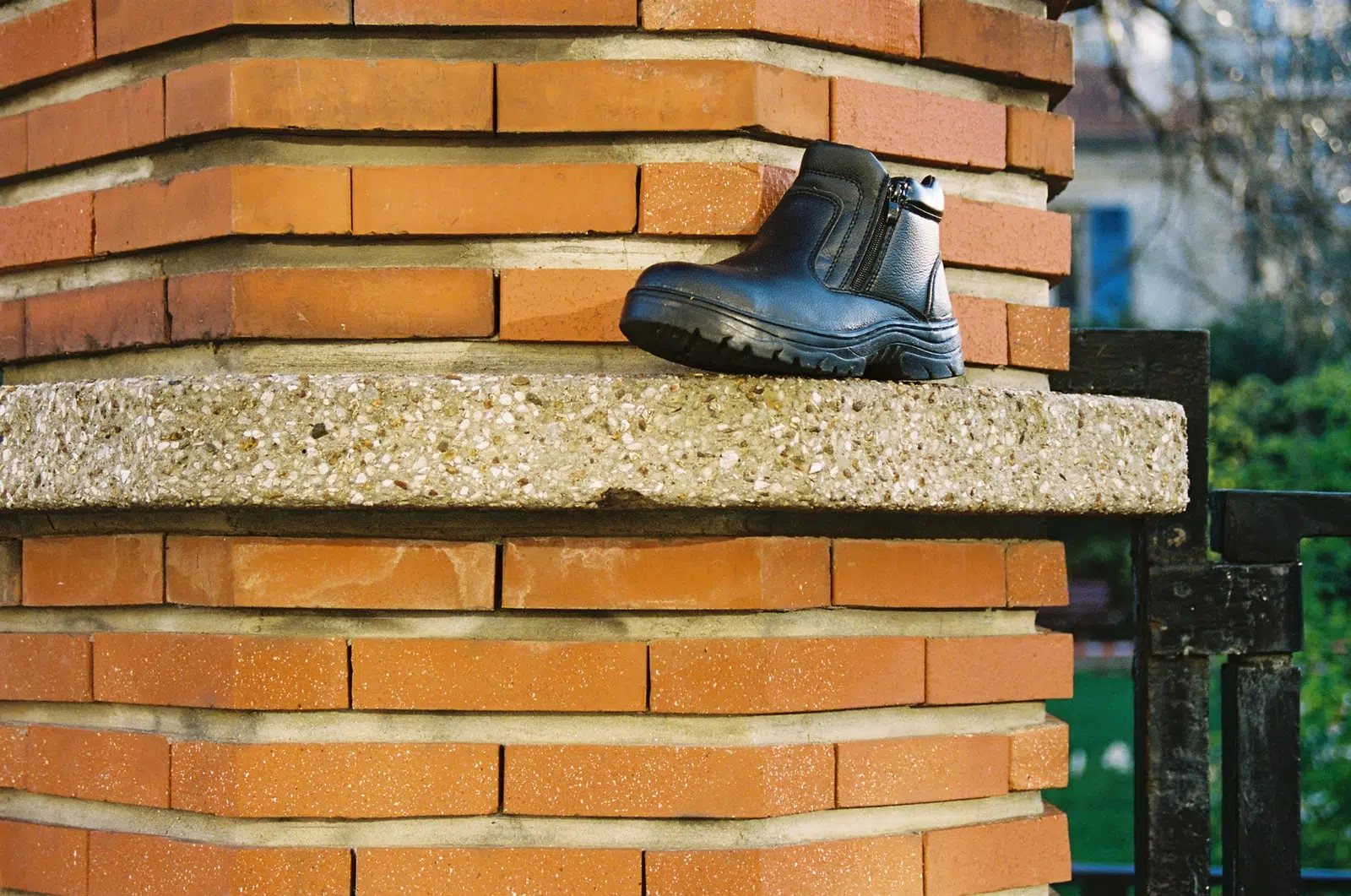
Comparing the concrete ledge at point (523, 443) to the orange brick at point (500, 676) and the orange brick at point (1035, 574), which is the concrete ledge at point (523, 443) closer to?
the orange brick at point (500, 676)

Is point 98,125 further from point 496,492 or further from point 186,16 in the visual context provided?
point 496,492

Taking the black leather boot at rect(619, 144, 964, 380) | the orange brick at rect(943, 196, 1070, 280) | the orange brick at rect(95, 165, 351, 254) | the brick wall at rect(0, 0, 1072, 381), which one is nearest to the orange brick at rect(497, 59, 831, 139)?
the brick wall at rect(0, 0, 1072, 381)

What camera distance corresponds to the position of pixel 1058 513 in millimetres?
1912

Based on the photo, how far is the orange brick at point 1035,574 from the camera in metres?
2.10

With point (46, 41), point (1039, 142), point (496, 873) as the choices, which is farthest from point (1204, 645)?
point (46, 41)

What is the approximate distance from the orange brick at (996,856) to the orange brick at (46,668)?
1.29m

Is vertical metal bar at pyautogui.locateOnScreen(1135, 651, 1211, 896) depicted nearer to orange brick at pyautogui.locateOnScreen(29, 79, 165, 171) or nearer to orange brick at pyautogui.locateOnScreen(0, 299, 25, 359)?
orange brick at pyautogui.locateOnScreen(29, 79, 165, 171)

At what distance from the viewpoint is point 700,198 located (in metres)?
1.88

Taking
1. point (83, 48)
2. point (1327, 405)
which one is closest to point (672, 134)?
point (83, 48)

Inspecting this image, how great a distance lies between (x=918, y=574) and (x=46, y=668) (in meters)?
1.35

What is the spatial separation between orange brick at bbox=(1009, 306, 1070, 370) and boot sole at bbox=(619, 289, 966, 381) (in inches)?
15.6

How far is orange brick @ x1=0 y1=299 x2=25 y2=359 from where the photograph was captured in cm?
219

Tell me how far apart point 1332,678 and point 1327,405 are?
5.93 feet

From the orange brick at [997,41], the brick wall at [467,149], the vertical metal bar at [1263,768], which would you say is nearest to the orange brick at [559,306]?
the brick wall at [467,149]
